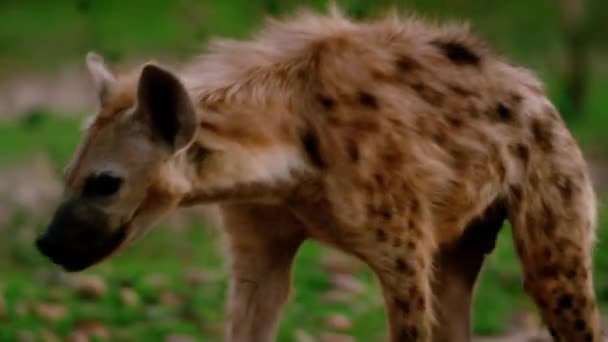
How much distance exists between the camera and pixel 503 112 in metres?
4.99

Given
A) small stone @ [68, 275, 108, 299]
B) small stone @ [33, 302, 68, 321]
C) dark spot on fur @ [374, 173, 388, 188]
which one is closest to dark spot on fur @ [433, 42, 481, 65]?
dark spot on fur @ [374, 173, 388, 188]

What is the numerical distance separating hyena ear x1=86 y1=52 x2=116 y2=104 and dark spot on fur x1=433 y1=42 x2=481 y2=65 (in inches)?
36.2

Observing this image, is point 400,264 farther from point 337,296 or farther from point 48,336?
point 337,296

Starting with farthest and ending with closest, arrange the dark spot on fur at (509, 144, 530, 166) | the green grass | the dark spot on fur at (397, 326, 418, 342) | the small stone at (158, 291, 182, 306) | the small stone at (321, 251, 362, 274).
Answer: the green grass, the small stone at (321, 251, 362, 274), the small stone at (158, 291, 182, 306), the dark spot on fur at (509, 144, 530, 166), the dark spot on fur at (397, 326, 418, 342)

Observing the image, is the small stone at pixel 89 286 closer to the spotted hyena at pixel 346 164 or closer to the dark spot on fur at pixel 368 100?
the spotted hyena at pixel 346 164

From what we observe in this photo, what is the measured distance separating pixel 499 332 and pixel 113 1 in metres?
6.83

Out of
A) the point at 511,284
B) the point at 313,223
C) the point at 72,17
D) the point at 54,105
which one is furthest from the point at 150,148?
the point at 72,17

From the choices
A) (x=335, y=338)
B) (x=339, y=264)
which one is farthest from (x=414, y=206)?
(x=339, y=264)

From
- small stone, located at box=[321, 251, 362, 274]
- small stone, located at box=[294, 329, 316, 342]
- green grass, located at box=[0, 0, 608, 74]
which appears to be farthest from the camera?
green grass, located at box=[0, 0, 608, 74]

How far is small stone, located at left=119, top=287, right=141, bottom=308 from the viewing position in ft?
22.7

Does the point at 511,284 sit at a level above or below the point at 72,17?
above

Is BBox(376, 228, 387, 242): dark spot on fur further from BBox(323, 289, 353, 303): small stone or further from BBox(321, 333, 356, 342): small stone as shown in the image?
BBox(323, 289, 353, 303): small stone

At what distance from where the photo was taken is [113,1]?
518 inches

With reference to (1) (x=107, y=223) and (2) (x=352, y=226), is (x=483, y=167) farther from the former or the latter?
(1) (x=107, y=223)
